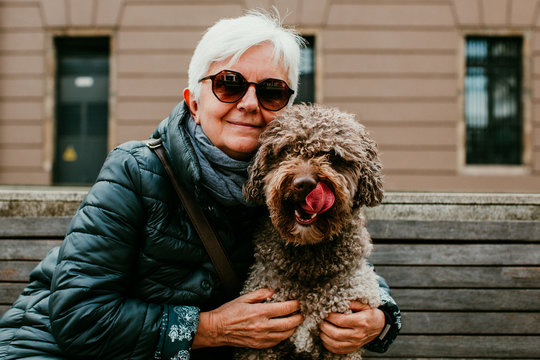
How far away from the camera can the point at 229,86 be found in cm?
169

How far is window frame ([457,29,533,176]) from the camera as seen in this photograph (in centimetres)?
735

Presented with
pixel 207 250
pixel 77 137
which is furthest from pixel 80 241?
pixel 77 137

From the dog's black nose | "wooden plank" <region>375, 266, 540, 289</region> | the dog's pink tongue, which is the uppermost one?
the dog's black nose

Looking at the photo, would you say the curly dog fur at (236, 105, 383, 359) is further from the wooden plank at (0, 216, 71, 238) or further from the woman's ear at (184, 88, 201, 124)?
the wooden plank at (0, 216, 71, 238)

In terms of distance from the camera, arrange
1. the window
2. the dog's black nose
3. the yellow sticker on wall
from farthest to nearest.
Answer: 1. the yellow sticker on wall
2. the window
3. the dog's black nose

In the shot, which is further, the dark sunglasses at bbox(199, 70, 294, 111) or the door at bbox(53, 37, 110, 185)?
the door at bbox(53, 37, 110, 185)

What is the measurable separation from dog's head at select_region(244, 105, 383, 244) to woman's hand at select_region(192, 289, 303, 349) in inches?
11.2

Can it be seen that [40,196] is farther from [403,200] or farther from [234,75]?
[403,200]

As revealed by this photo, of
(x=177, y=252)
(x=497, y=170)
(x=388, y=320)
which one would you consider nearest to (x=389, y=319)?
(x=388, y=320)

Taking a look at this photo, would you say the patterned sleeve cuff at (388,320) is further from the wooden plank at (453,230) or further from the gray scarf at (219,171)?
the gray scarf at (219,171)

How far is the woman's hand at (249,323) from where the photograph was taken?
1.65m

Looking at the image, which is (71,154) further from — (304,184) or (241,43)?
(304,184)

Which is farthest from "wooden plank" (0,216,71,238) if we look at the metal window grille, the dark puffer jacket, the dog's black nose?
the metal window grille

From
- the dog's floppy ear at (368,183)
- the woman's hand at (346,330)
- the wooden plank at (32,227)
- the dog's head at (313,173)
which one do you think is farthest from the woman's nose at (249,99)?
the wooden plank at (32,227)
